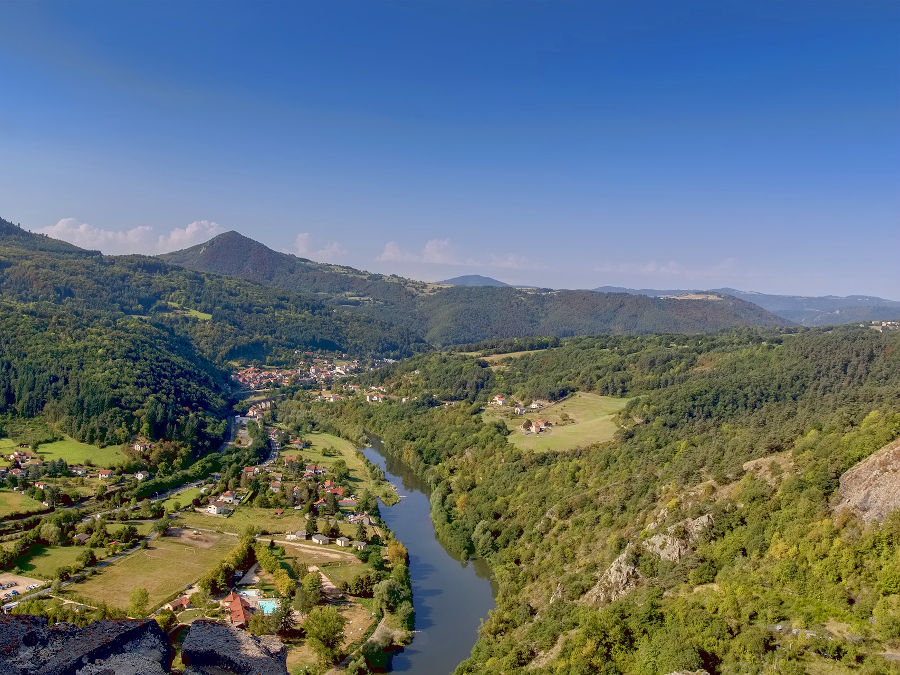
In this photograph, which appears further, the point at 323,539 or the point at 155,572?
the point at 323,539

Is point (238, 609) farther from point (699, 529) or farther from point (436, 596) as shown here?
point (699, 529)

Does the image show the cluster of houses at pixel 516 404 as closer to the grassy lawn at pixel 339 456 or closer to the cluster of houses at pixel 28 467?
the grassy lawn at pixel 339 456

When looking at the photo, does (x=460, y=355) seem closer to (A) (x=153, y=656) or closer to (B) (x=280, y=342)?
(B) (x=280, y=342)

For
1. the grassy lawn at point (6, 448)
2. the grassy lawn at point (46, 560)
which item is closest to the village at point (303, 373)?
the grassy lawn at point (6, 448)

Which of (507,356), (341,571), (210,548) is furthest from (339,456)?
(507,356)

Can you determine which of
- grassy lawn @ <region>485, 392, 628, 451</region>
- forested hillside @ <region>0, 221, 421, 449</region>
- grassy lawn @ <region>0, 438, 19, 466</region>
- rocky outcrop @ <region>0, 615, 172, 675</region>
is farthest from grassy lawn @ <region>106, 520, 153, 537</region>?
grassy lawn @ <region>485, 392, 628, 451</region>

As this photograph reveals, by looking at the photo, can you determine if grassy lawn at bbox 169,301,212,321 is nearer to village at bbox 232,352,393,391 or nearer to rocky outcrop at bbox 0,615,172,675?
village at bbox 232,352,393,391
